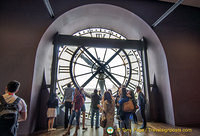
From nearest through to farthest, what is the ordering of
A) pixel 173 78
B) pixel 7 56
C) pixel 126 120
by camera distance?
pixel 126 120 < pixel 7 56 < pixel 173 78

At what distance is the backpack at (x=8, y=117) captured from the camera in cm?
109

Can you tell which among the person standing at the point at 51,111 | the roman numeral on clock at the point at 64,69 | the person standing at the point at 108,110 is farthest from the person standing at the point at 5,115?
the roman numeral on clock at the point at 64,69

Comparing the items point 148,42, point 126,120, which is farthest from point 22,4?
point 148,42

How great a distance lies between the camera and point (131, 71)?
4.53m

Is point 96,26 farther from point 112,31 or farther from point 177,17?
point 177,17

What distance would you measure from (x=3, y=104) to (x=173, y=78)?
3.67 m

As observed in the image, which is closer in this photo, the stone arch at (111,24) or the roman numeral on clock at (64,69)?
the stone arch at (111,24)

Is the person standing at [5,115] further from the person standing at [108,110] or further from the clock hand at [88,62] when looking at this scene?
the clock hand at [88,62]

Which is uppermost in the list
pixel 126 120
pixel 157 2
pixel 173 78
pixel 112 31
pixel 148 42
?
pixel 157 2

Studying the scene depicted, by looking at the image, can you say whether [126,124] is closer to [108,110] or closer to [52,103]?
[108,110]

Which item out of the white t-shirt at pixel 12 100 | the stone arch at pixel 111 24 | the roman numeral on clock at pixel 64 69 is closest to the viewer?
the white t-shirt at pixel 12 100

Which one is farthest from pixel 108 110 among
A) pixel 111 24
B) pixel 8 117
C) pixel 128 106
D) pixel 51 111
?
pixel 111 24

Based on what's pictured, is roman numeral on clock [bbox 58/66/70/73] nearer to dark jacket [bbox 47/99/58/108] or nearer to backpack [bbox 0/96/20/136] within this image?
dark jacket [bbox 47/99/58/108]

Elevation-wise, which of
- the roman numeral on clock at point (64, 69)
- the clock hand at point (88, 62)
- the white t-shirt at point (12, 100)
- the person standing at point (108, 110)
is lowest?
the person standing at point (108, 110)
